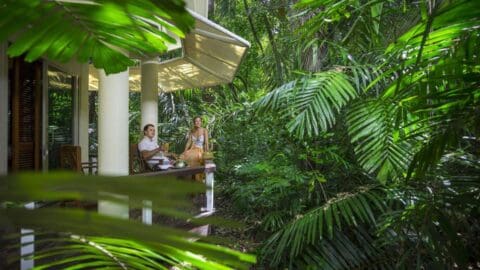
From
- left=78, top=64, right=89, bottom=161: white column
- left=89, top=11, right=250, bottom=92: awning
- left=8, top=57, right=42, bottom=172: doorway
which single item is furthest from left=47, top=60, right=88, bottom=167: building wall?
left=89, top=11, right=250, bottom=92: awning

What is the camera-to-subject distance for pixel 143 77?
309 inches

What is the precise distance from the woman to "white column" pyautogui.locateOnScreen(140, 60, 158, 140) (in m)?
0.74

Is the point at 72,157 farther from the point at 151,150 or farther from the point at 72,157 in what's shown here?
the point at 151,150

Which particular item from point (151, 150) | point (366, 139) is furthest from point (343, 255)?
point (151, 150)

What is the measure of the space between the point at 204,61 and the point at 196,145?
193 cm

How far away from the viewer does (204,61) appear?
28.9 ft

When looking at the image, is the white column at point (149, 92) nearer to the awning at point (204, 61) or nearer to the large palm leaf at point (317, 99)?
the awning at point (204, 61)

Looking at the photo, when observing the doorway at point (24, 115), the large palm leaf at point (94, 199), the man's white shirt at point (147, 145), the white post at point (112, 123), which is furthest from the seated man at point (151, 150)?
the large palm leaf at point (94, 199)

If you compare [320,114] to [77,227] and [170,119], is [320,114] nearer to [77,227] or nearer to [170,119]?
[77,227]

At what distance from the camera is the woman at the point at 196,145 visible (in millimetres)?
7629

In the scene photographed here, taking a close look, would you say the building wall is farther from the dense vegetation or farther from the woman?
the dense vegetation

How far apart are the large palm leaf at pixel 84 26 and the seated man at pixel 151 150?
533 centimetres

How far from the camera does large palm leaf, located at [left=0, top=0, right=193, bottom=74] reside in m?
0.68

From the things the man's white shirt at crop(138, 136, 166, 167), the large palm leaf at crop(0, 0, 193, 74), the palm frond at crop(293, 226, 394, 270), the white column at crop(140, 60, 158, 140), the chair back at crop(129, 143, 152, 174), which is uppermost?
the white column at crop(140, 60, 158, 140)
